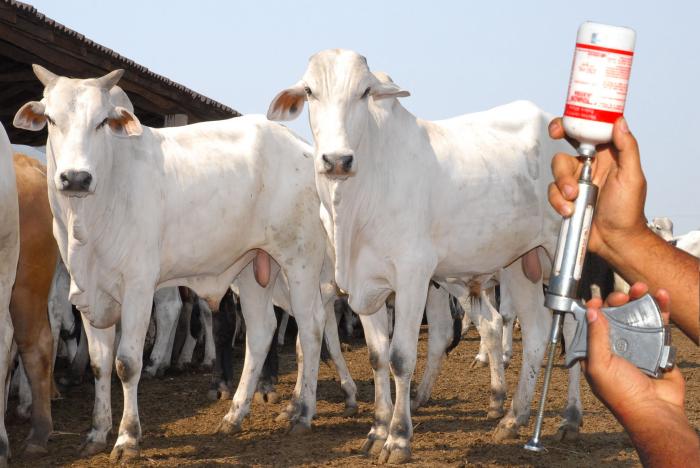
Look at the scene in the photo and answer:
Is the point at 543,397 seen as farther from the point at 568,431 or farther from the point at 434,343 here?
the point at 434,343

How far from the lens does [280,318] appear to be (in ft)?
51.8

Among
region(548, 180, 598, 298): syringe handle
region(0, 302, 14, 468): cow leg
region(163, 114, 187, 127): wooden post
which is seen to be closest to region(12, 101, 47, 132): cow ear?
region(0, 302, 14, 468): cow leg

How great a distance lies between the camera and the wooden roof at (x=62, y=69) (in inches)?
400

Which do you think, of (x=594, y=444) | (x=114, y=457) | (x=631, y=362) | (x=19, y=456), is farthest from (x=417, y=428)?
(x=631, y=362)

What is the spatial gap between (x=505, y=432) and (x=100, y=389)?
298cm

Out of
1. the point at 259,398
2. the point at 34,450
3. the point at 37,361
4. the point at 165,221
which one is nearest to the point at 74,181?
the point at 165,221

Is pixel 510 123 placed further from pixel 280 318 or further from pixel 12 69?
pixel 280 318

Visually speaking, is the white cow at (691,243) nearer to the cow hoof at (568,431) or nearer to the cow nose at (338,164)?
the cow hoof at (568,431)

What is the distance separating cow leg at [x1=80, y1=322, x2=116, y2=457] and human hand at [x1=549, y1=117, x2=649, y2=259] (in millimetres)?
4773

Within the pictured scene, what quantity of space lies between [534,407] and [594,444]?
5.22 feet

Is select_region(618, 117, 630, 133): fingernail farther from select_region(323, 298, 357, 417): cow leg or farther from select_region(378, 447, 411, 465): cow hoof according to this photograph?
select_region(323, 298, 357, 417): cow leg

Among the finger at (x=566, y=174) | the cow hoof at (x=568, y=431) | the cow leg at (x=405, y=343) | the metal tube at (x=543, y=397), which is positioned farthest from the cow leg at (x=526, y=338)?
the finger at (x=566, y=174)

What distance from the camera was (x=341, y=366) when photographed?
8.91 metres

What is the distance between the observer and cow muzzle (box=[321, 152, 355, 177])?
620 cm
